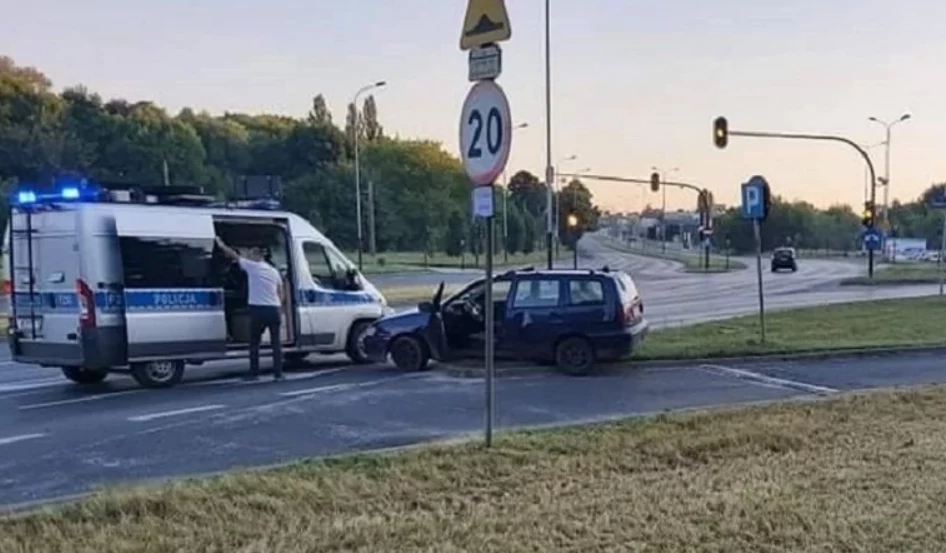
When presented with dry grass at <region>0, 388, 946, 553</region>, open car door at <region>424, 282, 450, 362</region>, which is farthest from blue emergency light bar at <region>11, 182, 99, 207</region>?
dry grass at <region>0, 388, 946, 553</region>

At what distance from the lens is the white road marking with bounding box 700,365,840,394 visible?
38.6 feet

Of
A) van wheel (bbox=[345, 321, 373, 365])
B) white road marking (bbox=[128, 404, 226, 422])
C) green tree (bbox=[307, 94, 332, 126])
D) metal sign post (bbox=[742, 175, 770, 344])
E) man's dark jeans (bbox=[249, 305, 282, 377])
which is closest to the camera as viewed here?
white road marking (bbox=[128, 404, 226, 422])

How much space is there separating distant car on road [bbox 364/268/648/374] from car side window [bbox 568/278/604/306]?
0.01 m

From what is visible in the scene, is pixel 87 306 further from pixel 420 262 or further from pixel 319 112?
pixel 319 112

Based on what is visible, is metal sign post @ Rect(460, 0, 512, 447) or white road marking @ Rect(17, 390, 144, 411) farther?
white road marking @ Rect(17, 390, 144, 411)

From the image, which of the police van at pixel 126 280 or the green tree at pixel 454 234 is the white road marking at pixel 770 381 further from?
the green tree at pixel 454 234

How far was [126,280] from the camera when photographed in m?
12.7

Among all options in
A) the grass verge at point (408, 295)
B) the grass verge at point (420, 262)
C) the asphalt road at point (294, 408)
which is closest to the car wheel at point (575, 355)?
the asphalt road at point (294, 408)

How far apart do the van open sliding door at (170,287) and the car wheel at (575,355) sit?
15.0 ft

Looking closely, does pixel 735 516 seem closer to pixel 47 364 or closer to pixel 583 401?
pixel 583 401

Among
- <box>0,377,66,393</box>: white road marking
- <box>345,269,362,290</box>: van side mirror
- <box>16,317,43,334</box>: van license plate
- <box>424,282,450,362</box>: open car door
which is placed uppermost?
<box>345,269,362,290</box>: van side mirror

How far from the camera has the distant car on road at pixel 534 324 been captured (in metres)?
14.2

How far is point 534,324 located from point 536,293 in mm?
467

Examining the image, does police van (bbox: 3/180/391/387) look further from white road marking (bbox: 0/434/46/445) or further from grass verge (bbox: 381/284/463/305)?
grass verge (bbox: 381/284/463/305)
